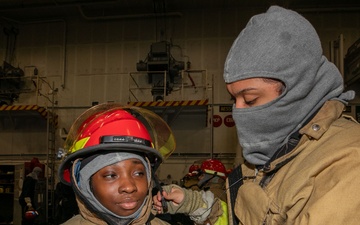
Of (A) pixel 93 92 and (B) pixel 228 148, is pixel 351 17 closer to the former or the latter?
(B) pixel 228 148

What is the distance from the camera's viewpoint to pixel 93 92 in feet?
33.9

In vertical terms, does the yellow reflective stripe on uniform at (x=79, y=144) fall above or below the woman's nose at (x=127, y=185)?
above

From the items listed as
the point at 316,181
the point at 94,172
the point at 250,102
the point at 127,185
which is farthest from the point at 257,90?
the point at 94,172

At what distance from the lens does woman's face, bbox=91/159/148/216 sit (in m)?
1.73

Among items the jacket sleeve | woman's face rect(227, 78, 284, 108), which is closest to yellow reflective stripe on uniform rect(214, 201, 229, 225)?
the jacket sleeve

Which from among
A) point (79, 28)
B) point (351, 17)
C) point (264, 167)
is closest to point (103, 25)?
point (79, 28)

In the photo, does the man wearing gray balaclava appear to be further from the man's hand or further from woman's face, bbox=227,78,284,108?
the man's hand

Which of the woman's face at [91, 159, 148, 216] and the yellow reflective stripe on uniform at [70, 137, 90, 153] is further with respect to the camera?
the yellow reflective stripe on uniform at [70, 137, 90, 153]

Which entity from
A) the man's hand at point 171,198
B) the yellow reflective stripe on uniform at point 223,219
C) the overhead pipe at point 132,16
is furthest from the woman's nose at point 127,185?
the overhead pipe at point 132,16

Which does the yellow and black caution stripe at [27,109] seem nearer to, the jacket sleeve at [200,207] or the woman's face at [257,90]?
the jacket sleeve at [200,207]

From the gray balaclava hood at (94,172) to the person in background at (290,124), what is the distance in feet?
2.32

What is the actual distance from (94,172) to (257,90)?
3.28ft

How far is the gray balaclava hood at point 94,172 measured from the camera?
1.74 meters

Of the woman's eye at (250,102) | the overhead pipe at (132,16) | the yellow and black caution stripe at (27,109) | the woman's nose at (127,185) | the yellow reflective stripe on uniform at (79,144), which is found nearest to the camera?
the woman's eye at (250,102)
